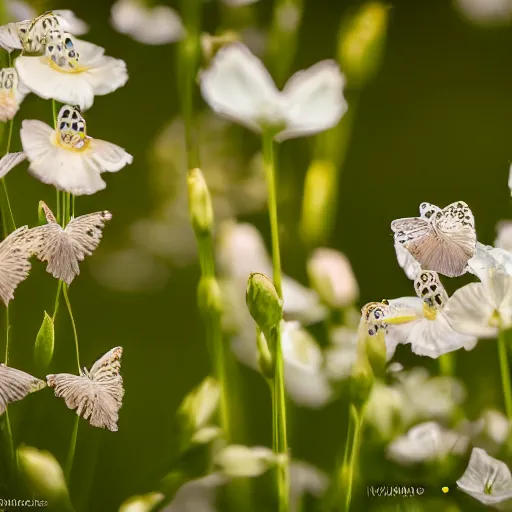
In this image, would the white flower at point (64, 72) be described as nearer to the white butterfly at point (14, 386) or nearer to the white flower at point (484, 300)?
the white butterfly at point (14, 386)

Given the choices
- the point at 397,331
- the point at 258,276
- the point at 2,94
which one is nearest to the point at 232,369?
the point at 258,276

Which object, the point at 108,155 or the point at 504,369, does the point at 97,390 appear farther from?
the point at 504,369

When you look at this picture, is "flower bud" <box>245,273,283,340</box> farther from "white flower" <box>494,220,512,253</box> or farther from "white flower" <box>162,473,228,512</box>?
"white flower" <box>494,220,512,253</box>

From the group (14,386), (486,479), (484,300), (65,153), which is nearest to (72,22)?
(65,153)

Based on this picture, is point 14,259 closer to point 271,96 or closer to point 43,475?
point 43,475

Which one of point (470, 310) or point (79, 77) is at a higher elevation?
point (79, 77)

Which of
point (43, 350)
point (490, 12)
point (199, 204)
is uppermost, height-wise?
point (490, 12)
